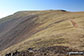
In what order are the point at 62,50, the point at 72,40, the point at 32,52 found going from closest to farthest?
the point at 62,50
the point at 32,52
the point at 72,40

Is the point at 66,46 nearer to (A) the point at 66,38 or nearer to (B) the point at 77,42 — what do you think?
(B) the point at 77,42

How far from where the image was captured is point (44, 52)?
33.3 meters

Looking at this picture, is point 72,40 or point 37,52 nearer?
point 37,52

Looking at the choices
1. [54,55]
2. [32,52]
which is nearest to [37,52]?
[32,52]

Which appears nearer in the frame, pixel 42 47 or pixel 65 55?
pixel 65 55

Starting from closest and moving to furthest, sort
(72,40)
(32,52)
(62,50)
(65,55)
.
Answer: (65,55) < (62,50) < (32,52) < (72,40)

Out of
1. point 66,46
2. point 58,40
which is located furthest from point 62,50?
point 58,40

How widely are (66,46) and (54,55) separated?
4.30 m

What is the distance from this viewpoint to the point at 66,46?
34.0 meters

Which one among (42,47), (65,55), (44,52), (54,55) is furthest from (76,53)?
(42,47)

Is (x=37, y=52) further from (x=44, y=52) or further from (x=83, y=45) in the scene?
(x=83, y=45)

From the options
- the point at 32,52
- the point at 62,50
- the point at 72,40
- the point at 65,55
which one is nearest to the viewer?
the point at 65,55

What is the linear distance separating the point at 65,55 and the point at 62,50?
8.25 feet

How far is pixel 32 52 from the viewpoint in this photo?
114ft
